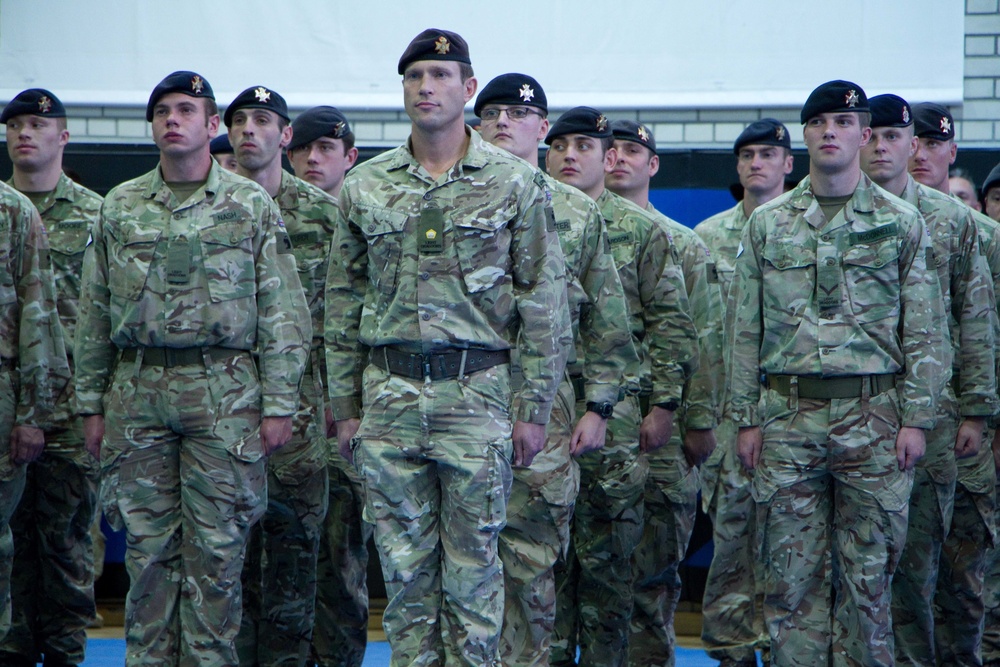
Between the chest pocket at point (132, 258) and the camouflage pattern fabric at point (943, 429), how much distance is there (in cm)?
273

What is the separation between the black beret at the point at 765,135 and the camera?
6.62m

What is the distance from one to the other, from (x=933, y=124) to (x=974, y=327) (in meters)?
1.18

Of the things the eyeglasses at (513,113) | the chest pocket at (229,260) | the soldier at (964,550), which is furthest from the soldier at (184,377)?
the soldier at (964,550)

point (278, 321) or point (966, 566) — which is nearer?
point (278, 321)

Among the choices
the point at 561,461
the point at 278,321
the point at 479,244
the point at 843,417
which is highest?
the point at 479,244

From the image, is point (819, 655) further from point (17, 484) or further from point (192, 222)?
point (17, 484)

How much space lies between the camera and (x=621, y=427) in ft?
16.3

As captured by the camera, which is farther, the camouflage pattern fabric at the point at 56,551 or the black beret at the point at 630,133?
the black beret at the point at 630,133

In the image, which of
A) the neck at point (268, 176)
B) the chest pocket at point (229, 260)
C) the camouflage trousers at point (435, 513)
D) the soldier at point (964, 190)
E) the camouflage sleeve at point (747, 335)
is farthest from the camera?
the soldier at point (964, 190)

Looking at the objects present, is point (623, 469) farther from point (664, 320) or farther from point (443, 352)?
point (443, 352)

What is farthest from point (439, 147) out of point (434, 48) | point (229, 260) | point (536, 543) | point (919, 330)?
point (919, 330)

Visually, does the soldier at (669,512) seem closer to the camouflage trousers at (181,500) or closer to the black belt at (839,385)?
the black belt at (839,385)

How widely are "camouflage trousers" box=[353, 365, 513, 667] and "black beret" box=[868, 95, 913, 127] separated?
84.5 inches

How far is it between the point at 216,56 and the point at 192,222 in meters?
3.40
